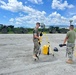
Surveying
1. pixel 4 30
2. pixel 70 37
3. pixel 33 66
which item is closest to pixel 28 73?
pixel 33 66

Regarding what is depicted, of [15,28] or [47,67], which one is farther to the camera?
[15,28]

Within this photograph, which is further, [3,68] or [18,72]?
→ [3,68]

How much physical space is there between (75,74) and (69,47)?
5.93 feet

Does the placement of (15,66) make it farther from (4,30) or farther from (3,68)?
(4,30)

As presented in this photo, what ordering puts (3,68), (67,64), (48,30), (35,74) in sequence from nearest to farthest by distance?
1. (35,74)
2. (3,68)
3. (67,64)
4. (48,30)

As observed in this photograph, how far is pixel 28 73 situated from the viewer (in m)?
5.67

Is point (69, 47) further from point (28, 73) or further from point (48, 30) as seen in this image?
point (48, 30)

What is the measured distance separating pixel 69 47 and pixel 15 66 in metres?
2.58

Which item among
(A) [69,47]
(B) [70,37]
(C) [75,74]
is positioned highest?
(B) [70,37]

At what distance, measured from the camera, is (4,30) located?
1066 inches

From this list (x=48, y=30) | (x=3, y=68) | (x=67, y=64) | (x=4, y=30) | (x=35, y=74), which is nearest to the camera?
(x=35, y=74)

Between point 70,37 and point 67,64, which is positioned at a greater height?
point 70,37

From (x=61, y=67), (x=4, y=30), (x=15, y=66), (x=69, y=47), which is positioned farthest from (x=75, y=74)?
(x=4, y=30)

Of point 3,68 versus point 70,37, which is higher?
point 70,37
